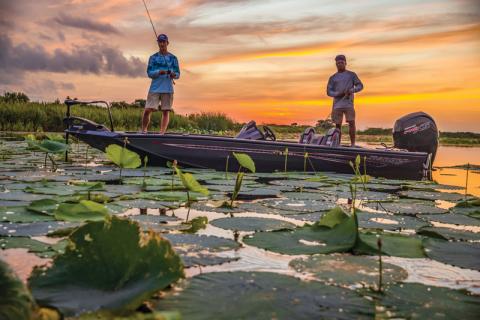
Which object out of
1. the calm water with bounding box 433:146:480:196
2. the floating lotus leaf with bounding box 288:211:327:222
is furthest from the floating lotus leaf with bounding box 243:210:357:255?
the calm water with bounding box 433:146:480:196

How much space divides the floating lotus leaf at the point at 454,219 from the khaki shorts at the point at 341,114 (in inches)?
207

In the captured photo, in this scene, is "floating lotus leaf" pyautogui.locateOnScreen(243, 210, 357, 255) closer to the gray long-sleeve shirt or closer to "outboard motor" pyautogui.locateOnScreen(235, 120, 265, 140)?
"outboard motor" pyautogui.locateOnScreen(235, 120, 265, 140)

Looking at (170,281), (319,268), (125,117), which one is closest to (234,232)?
(319,268)

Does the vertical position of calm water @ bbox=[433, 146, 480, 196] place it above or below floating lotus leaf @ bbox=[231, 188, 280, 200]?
above

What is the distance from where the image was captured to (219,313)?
117 centimetres

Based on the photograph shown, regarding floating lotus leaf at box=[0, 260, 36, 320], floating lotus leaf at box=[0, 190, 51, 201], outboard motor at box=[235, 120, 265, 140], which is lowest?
floating lotus leaf at box=[0, 190, 51, 201]

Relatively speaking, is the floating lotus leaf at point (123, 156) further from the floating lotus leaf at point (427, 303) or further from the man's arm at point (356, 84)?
the man's arm at point (356, 84)

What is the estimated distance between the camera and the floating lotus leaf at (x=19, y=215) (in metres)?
2.37

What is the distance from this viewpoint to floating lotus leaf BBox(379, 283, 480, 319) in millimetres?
1254

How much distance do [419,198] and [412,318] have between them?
10.3 feet

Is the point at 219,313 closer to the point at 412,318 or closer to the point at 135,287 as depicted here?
the point at 135,287

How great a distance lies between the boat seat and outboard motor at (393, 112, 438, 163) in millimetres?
2872

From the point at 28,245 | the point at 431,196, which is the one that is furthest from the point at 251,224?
the point at 431,196

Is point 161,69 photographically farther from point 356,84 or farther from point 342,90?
point 356,84
